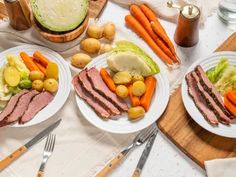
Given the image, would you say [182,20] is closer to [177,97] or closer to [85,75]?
[177,97]

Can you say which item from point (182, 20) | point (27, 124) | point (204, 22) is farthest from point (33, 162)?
point (204, 22)

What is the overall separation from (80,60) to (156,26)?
0.27m

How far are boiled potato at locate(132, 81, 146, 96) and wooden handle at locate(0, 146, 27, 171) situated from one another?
0.34 m

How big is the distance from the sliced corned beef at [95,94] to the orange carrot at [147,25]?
270mm

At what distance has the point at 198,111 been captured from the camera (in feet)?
4.04

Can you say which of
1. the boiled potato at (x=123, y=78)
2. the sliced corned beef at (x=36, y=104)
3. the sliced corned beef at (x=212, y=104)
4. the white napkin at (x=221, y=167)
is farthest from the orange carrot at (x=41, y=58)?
the white napkin at (x=221, y=167)

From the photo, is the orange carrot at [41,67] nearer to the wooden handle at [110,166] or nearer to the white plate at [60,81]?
the white plate at [60,81]

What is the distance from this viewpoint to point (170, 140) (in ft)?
4.10

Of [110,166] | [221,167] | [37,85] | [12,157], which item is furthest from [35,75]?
[221,167]

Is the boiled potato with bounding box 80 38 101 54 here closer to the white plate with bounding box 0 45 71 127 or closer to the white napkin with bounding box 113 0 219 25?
the white plate with bounding box 0 45 71 127

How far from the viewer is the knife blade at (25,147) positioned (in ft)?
3.94

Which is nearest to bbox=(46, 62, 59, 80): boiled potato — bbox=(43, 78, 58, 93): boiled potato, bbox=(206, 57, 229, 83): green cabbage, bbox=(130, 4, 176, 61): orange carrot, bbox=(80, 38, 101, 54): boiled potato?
bbox=(43, 78, 58, 93): boiled potato

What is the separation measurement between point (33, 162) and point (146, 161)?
0.31 metres

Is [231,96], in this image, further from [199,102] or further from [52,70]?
[52,70]
